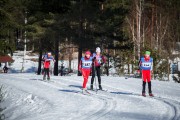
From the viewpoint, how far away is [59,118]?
30.9 feet

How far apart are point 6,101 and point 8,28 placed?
5.94 m

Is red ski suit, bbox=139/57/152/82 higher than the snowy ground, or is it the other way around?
red ski suit, bbox=139/57/152/82

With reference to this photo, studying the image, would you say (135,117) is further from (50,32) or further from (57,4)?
(50,32)

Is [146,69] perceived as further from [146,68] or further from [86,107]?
[86,107]

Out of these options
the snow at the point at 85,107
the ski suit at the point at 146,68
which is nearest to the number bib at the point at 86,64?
the snow at the point at 85,107

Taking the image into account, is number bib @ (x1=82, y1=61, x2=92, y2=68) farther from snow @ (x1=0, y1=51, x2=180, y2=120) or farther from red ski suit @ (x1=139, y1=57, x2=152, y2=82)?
red ski suit @ (x1=139, y1=57, x2=152, y2=82)

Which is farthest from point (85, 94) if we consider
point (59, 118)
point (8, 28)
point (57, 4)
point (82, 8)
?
point (82, 8)

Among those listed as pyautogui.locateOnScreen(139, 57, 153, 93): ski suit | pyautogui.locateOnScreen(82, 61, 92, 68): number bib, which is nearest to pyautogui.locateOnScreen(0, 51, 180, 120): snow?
pyautogui.locateOnScreen(139, 57, 153, 93): ski suit

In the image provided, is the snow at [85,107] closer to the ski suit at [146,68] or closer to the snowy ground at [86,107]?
the snowy ground at [86,107]

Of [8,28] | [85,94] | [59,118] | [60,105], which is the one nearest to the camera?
[59,118]

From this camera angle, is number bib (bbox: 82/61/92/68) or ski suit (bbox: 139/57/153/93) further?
number bib (bbox: 82/61/92/68)

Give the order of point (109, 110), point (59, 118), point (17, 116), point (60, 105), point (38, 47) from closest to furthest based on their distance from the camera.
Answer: point (59, 118) < point (109, 110) < point (17, 116) < point (60, 105) < point (38, 47)

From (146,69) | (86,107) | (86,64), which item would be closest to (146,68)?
(146,69)

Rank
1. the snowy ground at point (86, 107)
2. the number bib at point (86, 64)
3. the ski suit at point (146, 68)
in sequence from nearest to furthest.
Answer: the snowy ground at point (86, 107) < the ski suit at point (146, 68) < the number bib at point (86, 64)
